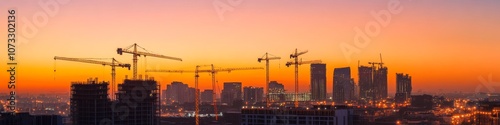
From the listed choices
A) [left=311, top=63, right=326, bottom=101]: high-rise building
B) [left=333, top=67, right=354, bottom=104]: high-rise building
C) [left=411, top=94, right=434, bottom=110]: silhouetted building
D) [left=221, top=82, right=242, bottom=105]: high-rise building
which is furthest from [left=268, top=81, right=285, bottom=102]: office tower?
[left=411, top=94, right=434, bottom=110]: silhouetted building

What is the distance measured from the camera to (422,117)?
11369 centimetres

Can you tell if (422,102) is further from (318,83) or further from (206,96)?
(206,96)

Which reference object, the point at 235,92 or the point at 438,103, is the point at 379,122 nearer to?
the point at 438,103

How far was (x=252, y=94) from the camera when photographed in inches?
6201

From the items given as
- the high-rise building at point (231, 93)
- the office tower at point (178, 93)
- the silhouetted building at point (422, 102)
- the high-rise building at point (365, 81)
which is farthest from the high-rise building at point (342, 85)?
the office tower at point (178, 93)

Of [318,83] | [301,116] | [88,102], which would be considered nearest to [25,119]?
[88,102]

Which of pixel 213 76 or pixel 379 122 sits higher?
pixel 213 76

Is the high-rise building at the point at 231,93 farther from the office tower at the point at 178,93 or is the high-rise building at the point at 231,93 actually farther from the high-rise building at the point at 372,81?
the high-rise building at the point at 372,81

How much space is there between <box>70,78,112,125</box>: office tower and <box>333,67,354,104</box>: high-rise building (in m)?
107

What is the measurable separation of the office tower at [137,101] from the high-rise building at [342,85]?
101 metres

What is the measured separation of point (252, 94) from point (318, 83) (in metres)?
15.9

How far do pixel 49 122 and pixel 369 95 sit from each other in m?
127

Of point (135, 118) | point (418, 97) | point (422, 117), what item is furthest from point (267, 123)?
point (418, 97)

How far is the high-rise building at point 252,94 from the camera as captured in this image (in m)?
155
